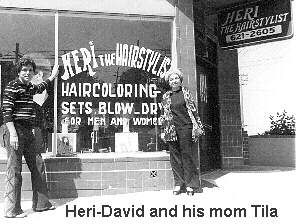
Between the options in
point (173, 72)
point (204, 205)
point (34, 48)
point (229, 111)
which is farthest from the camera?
point (229, 111)

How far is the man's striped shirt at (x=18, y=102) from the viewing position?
160 inches

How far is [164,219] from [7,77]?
3.11m

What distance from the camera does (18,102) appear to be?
416 centimetres

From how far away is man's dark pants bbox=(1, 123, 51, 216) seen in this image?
4.06m

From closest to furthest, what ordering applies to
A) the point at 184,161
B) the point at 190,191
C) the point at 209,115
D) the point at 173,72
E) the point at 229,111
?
the point at 190,191 → the point at 184,161 → the point at 173,72 → the point at 209,115 → the point at 229,111

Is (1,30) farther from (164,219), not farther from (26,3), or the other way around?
(164,219)

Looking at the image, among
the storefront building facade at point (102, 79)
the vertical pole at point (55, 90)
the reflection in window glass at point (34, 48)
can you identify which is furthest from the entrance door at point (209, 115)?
the reflection in window glass at point (34, 48)

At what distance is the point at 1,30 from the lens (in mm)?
5262

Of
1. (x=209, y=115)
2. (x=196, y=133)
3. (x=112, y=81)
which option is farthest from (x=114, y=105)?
(x=209, y=115)

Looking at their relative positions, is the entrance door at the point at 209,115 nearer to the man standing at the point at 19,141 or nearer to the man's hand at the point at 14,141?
the man standing at the point at 19,141

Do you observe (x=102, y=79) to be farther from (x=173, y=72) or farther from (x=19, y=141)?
(x=19, y=141)

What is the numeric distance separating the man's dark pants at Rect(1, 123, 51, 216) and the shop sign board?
14.8ft

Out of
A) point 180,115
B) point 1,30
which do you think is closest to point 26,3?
point 1,30

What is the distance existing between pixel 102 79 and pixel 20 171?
79.5 inches
